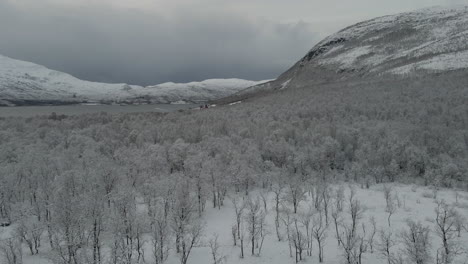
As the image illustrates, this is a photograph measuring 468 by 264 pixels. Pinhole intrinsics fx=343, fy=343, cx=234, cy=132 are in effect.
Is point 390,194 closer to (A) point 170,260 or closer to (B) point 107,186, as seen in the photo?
(A) point 170,260

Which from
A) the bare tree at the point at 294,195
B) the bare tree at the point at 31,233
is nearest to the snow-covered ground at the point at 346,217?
the bare tree at the point at 31,233

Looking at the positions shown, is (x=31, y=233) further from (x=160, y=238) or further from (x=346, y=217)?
(x=346, y=217)

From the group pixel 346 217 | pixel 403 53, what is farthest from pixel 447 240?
pixel 403 53

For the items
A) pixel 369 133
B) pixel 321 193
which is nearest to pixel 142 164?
pixel 321 193

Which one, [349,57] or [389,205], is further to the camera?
[349,57]

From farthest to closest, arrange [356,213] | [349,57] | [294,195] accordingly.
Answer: [349,57] < [294,195] < [356,213]

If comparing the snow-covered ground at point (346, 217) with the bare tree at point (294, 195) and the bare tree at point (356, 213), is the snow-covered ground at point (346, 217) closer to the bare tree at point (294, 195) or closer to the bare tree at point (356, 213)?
the bare tree at point (356, 213)
